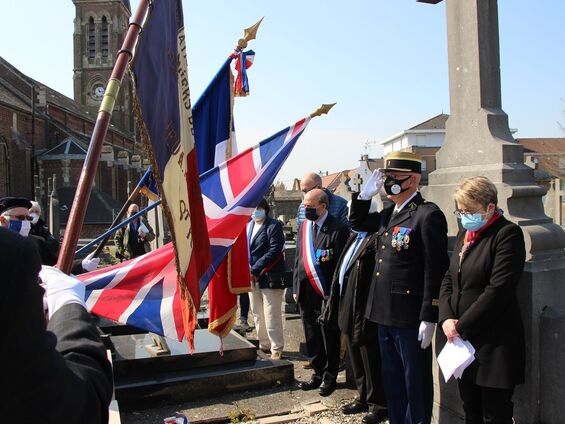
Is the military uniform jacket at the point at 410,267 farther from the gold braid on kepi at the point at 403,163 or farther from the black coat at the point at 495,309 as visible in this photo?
the black coat at the point at 495,309

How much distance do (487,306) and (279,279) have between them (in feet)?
10.8

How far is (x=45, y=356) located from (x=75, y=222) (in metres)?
0.88

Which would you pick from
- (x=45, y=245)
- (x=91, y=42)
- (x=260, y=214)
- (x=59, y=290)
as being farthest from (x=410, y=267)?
(x=91, y=42)

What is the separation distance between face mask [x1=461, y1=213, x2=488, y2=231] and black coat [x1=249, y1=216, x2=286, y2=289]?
3169 mm

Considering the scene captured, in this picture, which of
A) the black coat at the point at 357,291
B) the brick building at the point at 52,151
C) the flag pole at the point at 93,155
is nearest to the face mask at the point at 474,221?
the black coat at the point at 357,291

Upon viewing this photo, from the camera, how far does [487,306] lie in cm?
293

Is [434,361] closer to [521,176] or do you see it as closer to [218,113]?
[521,176]

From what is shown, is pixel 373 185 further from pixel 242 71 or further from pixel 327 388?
pixel 327 388

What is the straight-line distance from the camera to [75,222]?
1.91 metres

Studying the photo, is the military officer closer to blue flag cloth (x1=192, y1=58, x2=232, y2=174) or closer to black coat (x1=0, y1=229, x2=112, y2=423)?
blue flag cloth (x1=192, y1=58, x2=232, y2=174)

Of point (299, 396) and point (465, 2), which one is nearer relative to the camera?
Result: point (465, 2)

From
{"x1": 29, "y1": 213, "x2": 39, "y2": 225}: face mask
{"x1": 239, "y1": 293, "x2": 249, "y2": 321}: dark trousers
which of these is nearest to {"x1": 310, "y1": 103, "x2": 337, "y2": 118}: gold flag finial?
{"x1": 29, "y1": 213, "x2": 39, "y2": 225}: face mask

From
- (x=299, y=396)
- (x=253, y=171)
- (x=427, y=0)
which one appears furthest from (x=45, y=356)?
(x=427, y=0)

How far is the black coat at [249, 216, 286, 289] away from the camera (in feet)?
19.8
